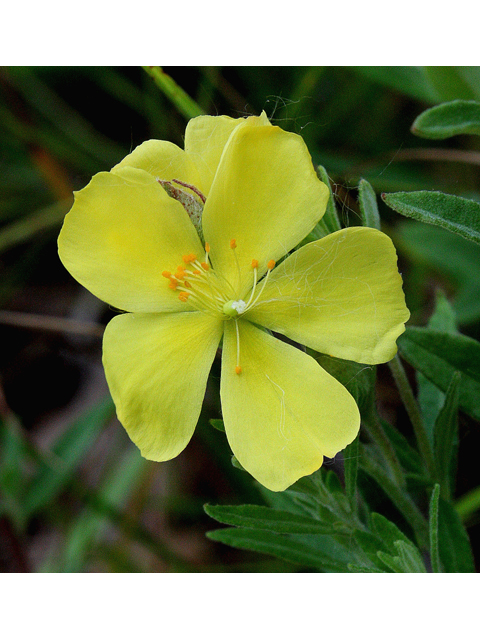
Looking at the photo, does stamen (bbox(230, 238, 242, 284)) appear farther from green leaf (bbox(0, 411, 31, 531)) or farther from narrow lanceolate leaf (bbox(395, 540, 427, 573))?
green leaf (bbox(0, 411, 31, 531))

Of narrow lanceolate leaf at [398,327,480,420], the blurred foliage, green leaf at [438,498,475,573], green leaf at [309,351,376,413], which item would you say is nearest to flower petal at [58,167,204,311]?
green leaf at [309,351,376,413]

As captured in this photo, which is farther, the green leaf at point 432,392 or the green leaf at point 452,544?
the green leaf at point 432,392

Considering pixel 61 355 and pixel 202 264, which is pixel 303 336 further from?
pixel 61 355

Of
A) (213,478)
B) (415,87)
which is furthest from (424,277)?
(213,478)

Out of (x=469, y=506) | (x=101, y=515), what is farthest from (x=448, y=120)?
(x=101, y=515)

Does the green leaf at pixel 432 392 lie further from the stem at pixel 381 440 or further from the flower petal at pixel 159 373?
the flower petal at pixel 159 373

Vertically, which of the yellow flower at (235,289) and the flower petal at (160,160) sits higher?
the flower petal at (160,160)

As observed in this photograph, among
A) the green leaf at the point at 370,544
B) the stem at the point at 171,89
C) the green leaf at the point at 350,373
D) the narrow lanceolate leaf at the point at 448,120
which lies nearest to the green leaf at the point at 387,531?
the green leaf at the point at 370,544
